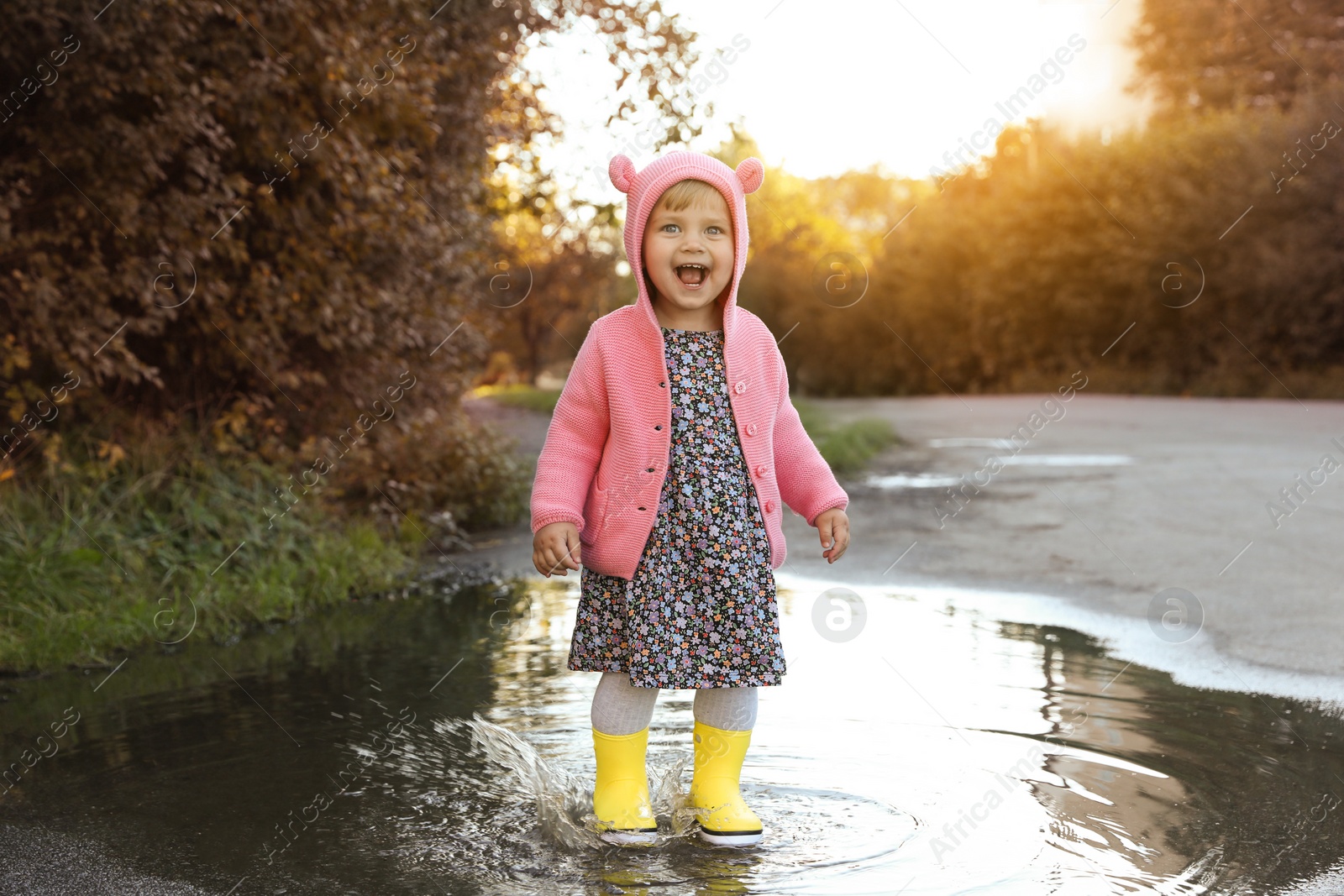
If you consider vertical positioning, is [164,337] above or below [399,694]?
above

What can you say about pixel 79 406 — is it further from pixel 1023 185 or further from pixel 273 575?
pixel 1023 185

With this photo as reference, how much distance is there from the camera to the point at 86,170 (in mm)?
5391

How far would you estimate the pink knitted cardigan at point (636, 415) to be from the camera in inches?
124

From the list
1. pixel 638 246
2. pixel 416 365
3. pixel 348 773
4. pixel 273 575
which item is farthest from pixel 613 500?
pixel 416 365

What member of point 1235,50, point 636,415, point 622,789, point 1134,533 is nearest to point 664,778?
point 622,789

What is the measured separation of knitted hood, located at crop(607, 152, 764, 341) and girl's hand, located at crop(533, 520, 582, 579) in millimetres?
543

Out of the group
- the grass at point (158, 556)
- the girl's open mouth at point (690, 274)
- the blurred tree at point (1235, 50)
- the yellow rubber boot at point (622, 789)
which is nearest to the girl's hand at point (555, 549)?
the yellow rubber boot at point (622, 789)

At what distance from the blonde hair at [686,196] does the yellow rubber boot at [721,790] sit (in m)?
1.27

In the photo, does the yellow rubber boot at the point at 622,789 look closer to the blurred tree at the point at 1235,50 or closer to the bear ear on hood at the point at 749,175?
the bear ear on hood at the point at 749,175

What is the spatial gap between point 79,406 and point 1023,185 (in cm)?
2588

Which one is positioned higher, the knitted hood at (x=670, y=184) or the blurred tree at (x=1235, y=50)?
the blurred tree at (x=1235, y=50)

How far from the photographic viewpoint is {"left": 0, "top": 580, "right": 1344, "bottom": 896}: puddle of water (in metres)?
2.81

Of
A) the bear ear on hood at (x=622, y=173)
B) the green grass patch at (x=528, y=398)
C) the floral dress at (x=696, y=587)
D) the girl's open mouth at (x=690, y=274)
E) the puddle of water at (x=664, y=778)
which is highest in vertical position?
the green grass patch at (x=528, y=398)

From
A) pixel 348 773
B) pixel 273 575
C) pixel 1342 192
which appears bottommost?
pixel 348 773
